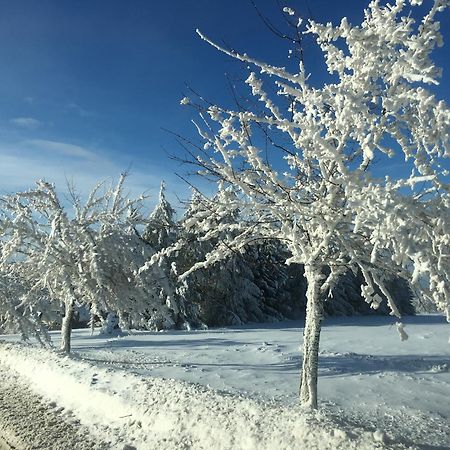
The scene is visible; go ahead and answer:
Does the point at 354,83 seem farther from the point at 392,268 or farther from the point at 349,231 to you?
the point at 392,268

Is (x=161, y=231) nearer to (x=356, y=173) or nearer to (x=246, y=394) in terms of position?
(x=246, y=394)

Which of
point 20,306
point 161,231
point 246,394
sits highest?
point 161,231

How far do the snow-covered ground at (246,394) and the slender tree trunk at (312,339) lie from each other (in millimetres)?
340

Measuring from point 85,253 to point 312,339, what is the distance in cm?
785

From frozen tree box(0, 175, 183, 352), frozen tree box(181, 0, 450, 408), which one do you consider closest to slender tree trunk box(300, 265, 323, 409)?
frozen tree box(181, 0, 450, 408)

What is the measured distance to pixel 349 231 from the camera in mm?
6230

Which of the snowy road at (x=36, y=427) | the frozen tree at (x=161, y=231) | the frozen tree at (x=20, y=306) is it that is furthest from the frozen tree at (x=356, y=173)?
the frozen tree at (x=161, y=231)

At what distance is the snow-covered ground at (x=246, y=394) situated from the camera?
5801 millimetres

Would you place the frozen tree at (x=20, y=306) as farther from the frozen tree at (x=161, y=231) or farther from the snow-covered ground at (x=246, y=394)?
the frozen tree at (x=161, y=231)

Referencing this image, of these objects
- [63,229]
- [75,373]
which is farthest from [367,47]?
[63,229]

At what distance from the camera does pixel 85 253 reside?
12.9 m

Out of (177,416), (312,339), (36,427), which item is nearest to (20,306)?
Result: (36,427)

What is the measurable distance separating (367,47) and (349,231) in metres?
2.25

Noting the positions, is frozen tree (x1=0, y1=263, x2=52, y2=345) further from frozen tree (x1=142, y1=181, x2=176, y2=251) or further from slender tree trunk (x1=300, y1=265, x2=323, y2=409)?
frozen tree (x1=142, y1=181, x2=176, y2=251)
